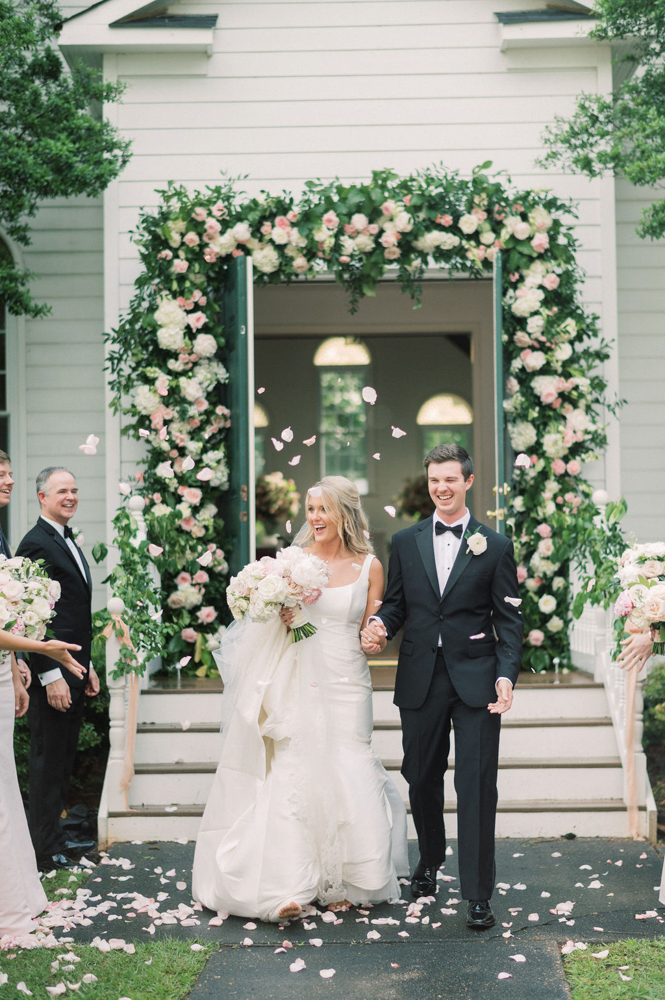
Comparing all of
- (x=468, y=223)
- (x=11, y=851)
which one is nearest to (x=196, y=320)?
(x=468, y=223)

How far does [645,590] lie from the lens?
13.8ft

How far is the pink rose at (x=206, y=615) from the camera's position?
7.40m

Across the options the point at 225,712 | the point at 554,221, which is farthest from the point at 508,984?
the point at 554,221

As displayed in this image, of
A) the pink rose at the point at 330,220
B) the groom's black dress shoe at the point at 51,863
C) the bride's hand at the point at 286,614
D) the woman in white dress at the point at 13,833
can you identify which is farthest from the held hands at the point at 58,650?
the pink rose at the point at 330,220

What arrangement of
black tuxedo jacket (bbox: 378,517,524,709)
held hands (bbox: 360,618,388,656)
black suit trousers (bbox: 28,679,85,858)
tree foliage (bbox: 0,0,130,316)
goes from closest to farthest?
black tuxedo jacket (bbox: 378,517,524,709), held hands (bbox: 360,618,388,656), black suit trousers (bbox: 28,679,85,858), tree foliage (bbox: 0,0,130,316)

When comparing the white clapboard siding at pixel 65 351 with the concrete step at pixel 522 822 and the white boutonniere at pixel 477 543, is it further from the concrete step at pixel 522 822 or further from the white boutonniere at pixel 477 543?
the white boutonniere at pixel 477 543

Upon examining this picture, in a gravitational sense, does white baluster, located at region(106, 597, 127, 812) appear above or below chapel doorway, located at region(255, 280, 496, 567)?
below

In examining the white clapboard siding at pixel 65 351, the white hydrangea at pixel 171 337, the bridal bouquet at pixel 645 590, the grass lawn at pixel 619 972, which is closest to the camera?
the grass lawn at pixel 619 972

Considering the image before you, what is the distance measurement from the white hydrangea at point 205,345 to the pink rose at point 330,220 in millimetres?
1166

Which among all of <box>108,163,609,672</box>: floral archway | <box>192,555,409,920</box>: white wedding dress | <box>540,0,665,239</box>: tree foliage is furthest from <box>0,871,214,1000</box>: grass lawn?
<box>540,0,665,239</box>: tree foliage

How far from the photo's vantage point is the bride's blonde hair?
4.82 m

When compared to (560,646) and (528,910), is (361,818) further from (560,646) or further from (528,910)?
(560,646)

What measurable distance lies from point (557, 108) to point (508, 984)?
6.39m

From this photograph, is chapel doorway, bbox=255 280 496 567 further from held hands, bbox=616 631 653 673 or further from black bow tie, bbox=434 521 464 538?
held hands, bbox=616 631 653 673
